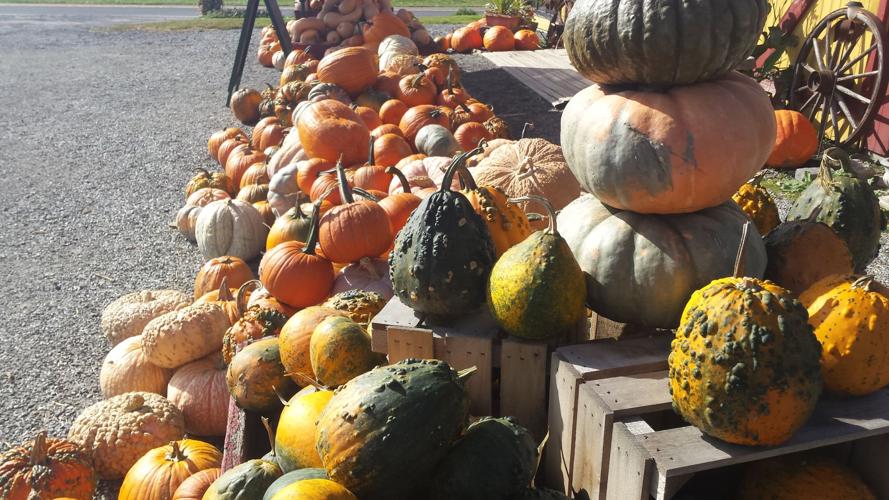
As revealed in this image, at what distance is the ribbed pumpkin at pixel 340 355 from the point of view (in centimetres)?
230

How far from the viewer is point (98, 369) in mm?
4129

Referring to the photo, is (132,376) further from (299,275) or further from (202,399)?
(299,275)

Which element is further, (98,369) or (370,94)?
(370,94)

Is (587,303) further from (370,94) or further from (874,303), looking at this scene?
(370,94)

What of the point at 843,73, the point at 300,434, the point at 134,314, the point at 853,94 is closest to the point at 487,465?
the point at 300,434

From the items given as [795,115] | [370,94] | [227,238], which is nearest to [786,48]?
[795,115]

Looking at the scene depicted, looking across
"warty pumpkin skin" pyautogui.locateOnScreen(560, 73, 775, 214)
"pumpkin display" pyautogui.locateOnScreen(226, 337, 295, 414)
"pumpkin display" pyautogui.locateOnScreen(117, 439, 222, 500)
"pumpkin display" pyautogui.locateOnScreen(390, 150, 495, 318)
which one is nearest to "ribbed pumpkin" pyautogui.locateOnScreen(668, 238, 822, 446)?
"warty pumpkin skin" pyautogui.locateOnScreen(560, 73, 775, 214)

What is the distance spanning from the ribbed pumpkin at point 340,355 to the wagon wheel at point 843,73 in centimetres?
555

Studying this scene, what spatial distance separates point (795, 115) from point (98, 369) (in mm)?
5937

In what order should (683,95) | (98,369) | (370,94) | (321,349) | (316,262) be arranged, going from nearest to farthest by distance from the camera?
(683,95), (321,349), (316,262), (98,369), (370,94)

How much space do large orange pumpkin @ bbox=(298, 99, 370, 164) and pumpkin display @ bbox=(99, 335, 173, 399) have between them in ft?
7.30

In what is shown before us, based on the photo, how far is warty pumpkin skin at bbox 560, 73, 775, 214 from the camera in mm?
2035

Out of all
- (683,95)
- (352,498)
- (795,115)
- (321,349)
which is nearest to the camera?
(352,498)

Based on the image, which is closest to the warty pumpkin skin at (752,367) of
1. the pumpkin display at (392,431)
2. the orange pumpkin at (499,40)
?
the pumpkin display at (392,431)
